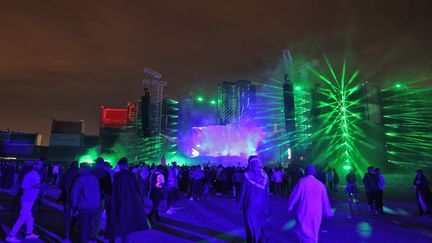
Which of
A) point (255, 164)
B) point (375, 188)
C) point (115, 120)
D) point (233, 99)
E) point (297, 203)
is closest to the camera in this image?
point (297, 203)

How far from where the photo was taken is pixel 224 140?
5381 cm

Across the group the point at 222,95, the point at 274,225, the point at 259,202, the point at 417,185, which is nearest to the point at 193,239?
the point at 259,202

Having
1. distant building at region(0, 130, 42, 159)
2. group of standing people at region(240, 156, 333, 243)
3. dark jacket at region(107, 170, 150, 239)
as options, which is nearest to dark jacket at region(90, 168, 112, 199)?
dark jacket at region(107, 170, 150, 239)

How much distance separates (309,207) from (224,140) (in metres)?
48.9

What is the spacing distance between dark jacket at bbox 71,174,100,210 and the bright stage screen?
43.7 m

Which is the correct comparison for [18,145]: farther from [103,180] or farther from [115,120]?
[103,180]

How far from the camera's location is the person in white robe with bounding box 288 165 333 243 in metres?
4.88

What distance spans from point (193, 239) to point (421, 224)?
732 cm

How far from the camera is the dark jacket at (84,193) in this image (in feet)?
18.8

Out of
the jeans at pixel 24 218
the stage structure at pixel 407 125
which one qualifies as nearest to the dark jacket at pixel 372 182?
the jeans at pixel 24 218

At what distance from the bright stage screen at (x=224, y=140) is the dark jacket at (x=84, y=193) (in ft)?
143

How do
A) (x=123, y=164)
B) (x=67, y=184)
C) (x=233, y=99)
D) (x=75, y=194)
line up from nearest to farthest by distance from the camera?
1. (x=75, y=194)
2. (x=123, y=164)
3. (x=67, y=184)
4. (x=233, y=99)

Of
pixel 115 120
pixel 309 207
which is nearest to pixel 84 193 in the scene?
pixel 309 207

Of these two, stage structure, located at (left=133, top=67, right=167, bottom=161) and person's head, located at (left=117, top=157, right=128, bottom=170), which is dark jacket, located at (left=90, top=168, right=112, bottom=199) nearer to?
person's head, located at (left=117, top=157, right=128, bottom=170)
